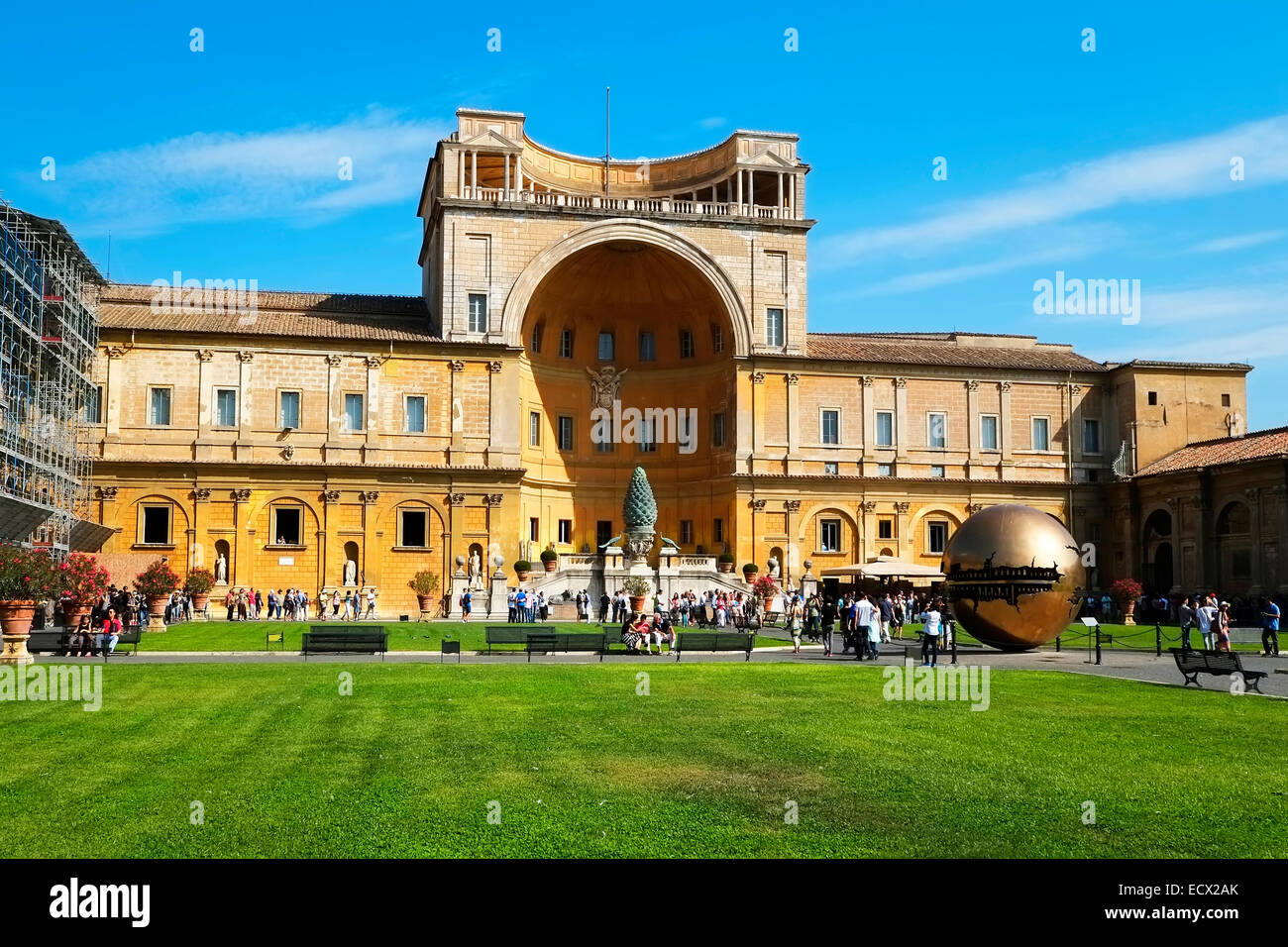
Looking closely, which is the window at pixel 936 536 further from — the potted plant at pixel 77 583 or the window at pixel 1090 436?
the potted plant at pixel 77 583

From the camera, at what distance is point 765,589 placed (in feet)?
149

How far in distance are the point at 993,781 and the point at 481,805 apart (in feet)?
14.8

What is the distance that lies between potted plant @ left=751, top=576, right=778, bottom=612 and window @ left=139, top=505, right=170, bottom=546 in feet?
77.9

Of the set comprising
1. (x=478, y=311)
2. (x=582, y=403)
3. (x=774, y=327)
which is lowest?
(x=582, y=403)

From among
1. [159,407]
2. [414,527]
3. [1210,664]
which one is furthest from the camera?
[414,527]

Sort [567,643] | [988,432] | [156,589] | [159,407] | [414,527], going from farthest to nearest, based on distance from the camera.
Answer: [988,432] → [414,527] → [159,407] → [156,589] → [567,643]

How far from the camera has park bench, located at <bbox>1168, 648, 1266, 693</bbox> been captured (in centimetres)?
1850

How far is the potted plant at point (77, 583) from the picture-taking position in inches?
927

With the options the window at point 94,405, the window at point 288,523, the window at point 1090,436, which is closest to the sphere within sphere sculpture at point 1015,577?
the window at point 288,523

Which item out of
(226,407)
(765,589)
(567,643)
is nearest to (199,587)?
(226,407)

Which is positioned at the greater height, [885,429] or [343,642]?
[885,429]

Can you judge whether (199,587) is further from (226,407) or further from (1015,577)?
(1015,577)

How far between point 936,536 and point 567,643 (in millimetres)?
32044
